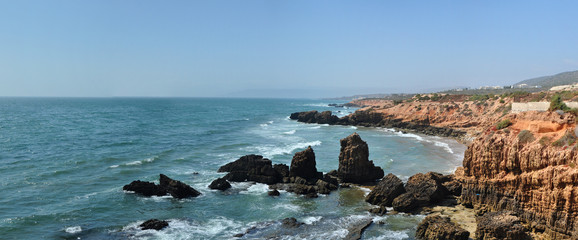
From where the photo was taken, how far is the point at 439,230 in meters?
18.5

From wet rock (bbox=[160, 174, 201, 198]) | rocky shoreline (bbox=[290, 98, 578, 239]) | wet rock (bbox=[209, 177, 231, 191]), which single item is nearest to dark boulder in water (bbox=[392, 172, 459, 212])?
rocky shoreline (bbox=[290, 98, 578, 239])

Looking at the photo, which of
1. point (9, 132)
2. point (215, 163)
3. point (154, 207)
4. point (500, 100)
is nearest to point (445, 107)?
point (500, 100)

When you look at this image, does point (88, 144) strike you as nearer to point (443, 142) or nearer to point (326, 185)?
point (326, 185)

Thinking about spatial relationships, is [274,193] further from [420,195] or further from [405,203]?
[420,195]

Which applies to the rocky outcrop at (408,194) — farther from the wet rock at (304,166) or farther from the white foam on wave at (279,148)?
the white foam on wave at (279,148)

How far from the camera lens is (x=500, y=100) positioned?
72500mm

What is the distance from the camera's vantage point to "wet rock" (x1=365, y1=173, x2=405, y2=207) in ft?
81.1

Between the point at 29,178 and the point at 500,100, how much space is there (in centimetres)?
7613

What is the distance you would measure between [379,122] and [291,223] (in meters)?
65.1

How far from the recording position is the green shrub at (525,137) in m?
19.9

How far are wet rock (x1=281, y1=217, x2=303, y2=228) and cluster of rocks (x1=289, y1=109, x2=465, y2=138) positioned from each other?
49.2 m

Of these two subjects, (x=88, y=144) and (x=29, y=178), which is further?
(x=88, y=144)

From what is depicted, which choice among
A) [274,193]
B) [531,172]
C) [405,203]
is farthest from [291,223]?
[531,172]

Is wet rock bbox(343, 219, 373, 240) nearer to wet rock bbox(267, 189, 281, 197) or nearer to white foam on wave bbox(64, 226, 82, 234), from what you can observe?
wet rock bbox(267, 189, 281, 197)
